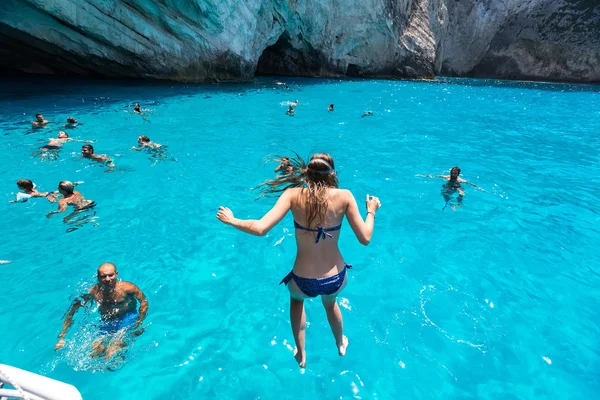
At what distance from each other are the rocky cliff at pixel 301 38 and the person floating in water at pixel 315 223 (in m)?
21.1

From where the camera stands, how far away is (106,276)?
3.69 metres

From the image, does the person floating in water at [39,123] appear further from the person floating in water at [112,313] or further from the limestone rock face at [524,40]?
the limestone rock face at [524,40]

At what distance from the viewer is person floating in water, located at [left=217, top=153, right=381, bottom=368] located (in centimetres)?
263

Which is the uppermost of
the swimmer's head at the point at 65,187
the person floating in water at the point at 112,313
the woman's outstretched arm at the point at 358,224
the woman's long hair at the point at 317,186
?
the woman's long hair at the point at 317,186

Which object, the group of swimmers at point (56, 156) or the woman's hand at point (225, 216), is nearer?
the woman's hand at point (225, 216)

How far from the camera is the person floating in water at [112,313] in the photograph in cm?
387

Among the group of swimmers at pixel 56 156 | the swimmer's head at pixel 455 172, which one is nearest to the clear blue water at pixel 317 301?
the group of swimmers at pixel 56 156

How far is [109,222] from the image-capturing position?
6703mm

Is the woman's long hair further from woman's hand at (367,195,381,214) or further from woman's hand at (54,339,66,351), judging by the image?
woman's hand at (54,339,66,351)

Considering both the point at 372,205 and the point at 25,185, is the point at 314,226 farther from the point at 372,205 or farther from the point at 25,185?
the point at 25,185

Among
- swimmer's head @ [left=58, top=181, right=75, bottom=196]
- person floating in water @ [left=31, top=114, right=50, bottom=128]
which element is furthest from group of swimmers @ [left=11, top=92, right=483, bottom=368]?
person floating in water @ [left=31, top=114, right=50, bottom=128]

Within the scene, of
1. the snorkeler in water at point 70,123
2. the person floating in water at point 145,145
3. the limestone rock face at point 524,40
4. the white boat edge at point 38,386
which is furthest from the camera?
the limestone rock face at point 524,40

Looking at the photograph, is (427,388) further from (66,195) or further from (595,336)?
(66,195)

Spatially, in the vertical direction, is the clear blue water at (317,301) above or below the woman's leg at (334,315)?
below
